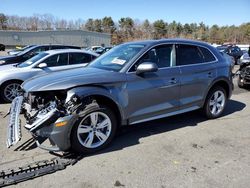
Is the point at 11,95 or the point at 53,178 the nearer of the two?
the point at 53,178

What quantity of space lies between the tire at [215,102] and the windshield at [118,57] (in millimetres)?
2052

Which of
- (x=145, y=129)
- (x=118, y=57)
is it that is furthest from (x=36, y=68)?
(x=145, y=129)

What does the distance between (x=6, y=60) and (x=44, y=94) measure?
25.4 ft

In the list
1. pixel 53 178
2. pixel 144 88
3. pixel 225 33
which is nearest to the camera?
pixel 53 178

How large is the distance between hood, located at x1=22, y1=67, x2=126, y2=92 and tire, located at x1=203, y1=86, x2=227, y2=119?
2363 mm

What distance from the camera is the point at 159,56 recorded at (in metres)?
4.72

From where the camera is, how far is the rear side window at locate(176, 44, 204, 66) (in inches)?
196

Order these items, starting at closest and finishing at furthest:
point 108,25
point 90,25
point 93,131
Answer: point 93,131 < point 108,25 < point 90,25

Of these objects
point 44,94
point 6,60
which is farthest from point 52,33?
point 44,94

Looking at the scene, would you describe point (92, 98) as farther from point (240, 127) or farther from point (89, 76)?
point (240, 127)

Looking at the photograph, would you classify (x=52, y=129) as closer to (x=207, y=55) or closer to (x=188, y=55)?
(x=188, y=55)

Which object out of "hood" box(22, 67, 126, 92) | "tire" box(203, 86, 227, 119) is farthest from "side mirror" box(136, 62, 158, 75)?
"tire" box(203, 86, 227, 119)

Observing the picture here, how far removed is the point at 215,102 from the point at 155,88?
6.60ft

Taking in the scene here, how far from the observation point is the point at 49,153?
13.3 feet
